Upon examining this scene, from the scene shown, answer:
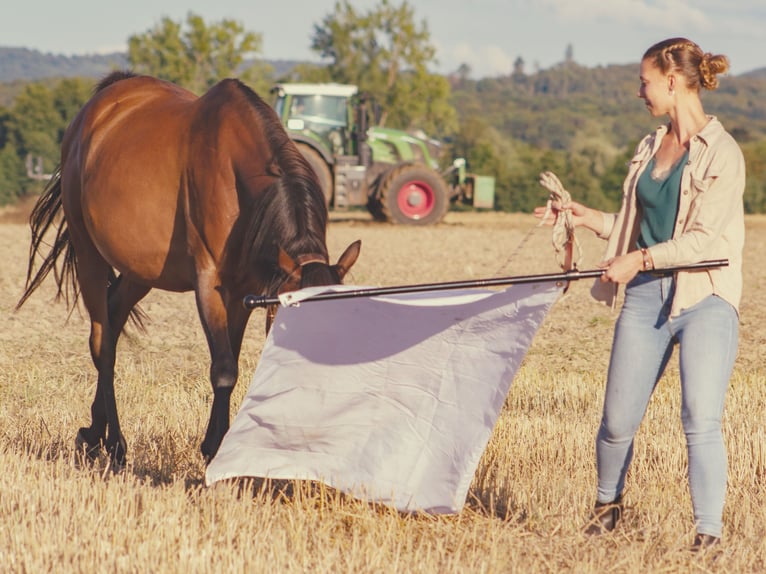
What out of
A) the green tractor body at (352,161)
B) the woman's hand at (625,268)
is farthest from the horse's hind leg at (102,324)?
the green tractor body at (352,161)

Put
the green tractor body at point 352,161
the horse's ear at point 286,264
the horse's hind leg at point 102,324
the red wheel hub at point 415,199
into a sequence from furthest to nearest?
the red wheel hub at point 415,199 → the green tractor body at point 352,161 → the horse's hind leg at point 102,324 → the horse's ear at point 286,264

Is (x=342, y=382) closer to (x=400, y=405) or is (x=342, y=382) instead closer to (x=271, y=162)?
(x=400, y=405)

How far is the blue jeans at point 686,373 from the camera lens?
410 cm

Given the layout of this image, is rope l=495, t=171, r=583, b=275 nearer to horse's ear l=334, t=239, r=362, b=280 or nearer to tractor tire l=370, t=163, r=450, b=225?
horse's ear l=334, t=239, r=362, b=280

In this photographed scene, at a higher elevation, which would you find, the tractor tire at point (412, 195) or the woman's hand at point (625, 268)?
the woman's hand at point (625, 268)

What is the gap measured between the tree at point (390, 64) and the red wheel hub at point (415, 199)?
33.5 metres

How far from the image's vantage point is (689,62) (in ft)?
13.7

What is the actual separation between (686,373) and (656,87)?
1.05 m

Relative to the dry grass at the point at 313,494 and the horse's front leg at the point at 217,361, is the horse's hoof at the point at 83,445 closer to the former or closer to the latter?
the dry grass at the point at 313,494

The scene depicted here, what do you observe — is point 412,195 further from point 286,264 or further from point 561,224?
point 561,224

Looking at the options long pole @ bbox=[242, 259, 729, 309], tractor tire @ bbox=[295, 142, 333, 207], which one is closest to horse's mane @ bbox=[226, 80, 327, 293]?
long pole @ bbox=[242, 259, 729, 309]

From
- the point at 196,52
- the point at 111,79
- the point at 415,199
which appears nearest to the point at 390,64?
the point at 196,52

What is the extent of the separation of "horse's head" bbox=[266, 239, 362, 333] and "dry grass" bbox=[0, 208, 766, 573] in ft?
2.90

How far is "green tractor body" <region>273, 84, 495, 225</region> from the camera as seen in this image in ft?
80.3
